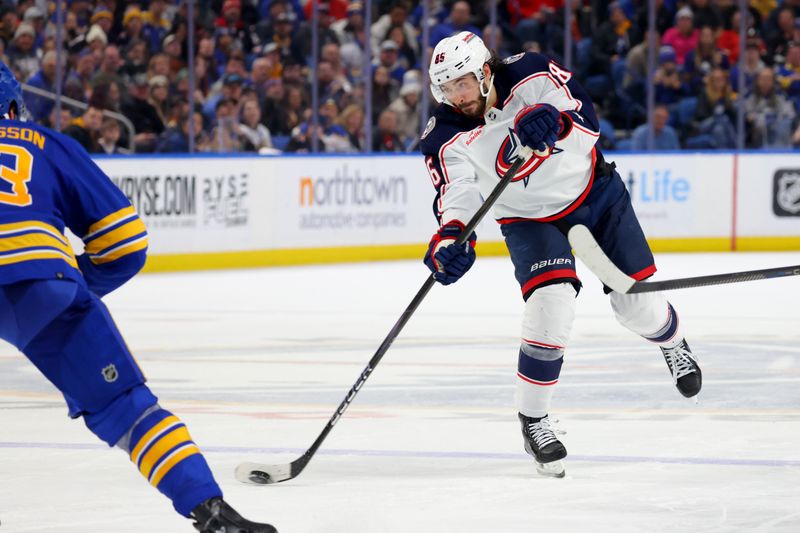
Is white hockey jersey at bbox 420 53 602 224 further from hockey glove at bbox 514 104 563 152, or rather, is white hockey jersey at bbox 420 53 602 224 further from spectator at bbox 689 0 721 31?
spectator at bbox 689 0 721 31

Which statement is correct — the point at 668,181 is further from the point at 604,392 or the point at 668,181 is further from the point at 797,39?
the point at 604,392

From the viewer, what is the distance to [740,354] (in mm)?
6289

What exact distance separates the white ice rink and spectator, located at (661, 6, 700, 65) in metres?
4.68

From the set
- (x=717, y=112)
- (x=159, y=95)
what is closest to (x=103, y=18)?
(x=159, y=95)

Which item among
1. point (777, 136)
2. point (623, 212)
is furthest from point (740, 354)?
point (777, 136)

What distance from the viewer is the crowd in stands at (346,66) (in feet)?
32.0

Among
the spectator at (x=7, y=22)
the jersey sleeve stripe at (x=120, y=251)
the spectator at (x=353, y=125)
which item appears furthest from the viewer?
the spectator at (x=353, y=125)

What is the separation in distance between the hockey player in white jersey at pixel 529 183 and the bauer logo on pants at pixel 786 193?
8.19 metres

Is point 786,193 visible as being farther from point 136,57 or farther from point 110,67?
point 110,67

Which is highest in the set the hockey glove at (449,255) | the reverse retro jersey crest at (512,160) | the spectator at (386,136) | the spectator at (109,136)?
the reverse retro jersey crest at (512,160)

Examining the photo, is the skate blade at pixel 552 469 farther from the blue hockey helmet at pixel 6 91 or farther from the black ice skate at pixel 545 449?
the blue hockey helmet at pixel 6 91

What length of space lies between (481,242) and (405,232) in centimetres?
68

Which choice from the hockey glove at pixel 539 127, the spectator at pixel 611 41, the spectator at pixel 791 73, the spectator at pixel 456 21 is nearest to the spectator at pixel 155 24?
the spectator at pixel 456 21

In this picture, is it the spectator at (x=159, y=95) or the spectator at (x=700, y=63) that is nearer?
the spectator at (x=159, y=95)
